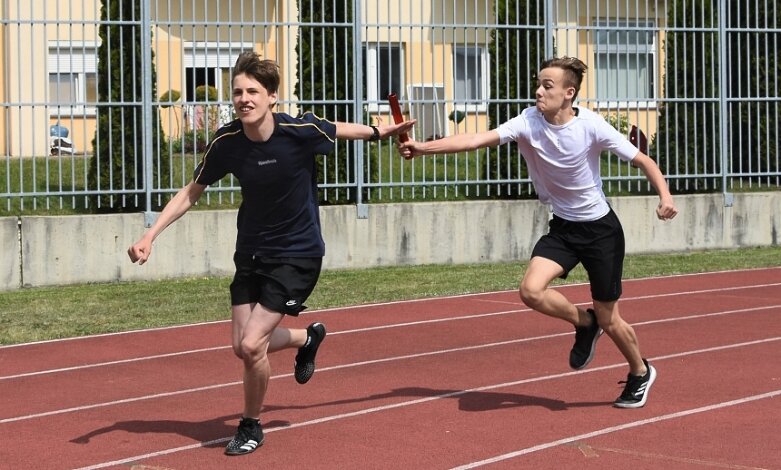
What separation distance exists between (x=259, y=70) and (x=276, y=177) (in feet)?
1.80

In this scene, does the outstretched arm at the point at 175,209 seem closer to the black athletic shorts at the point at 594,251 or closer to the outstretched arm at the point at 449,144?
the outstretched arm at the point at 449,144

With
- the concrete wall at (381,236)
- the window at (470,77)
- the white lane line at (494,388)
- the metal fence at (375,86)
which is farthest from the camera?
the window at (470,77)

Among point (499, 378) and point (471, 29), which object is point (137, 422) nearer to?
point (499, 378)

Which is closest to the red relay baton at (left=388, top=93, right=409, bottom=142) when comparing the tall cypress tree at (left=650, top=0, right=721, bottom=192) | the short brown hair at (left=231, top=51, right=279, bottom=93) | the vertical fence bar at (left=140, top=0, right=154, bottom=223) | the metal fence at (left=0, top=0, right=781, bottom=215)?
the short brown hair at (left=231, top=51, right=279, bottom=93)

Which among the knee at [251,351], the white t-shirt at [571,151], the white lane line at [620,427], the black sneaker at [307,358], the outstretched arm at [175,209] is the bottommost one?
the white lane line at [620,427]

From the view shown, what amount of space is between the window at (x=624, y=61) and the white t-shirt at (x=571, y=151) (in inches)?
399

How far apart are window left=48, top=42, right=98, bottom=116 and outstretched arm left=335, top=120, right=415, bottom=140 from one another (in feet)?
27.4

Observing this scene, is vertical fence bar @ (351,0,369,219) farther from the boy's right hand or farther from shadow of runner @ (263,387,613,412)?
the boy's right hand

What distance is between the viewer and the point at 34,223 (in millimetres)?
14805

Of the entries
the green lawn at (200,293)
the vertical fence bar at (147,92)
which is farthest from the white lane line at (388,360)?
the vertical fence bar at (147,92)

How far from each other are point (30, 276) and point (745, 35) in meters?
10.3

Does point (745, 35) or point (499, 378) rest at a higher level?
point (745, 35)

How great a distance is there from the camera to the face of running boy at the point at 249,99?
698cm

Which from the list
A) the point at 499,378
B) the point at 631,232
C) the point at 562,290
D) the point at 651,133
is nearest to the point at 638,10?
the point at 651,133
